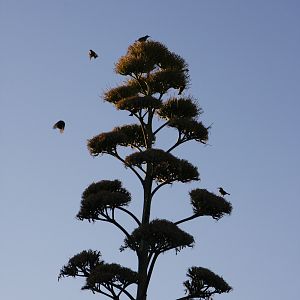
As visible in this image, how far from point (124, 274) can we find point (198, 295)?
2.09 meters

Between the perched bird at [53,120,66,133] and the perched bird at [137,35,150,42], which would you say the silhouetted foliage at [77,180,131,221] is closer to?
the perched bird at [53,120,66,133]

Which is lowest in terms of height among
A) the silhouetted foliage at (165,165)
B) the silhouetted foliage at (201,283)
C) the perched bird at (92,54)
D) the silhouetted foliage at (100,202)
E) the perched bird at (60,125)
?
the silhouetted foliage at (201,283)

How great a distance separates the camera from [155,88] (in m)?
19.9

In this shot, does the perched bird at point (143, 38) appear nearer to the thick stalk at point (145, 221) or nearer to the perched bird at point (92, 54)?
the perched bird at point (92, 54)

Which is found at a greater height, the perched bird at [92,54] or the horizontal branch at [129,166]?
the perched bird at [92,54]

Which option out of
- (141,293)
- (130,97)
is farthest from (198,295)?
(130,97)

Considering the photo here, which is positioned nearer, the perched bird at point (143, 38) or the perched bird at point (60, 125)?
the perched bird at point (60, 125)

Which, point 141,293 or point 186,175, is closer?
point 141,293

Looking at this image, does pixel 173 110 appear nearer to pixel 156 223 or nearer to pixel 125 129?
pixel 125 129

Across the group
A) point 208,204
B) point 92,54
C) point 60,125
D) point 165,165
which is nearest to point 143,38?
point 92,54

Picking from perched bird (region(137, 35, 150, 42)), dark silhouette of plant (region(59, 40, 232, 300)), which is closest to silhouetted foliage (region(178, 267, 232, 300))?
dark silhouette of plant (region(59, 40, 232, 300))

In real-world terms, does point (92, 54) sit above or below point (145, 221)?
above

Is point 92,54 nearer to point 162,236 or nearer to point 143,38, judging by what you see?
point 143,38

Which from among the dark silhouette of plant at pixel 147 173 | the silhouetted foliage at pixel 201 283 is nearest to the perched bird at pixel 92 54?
the dark silhouette of plant at pixel 147 173
